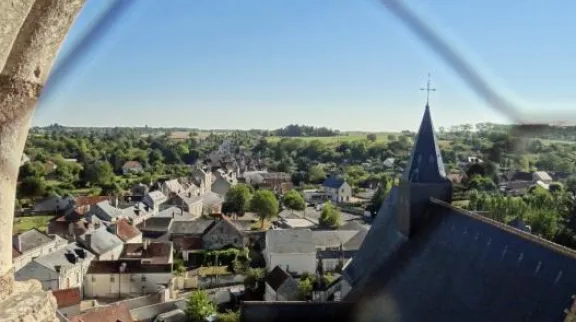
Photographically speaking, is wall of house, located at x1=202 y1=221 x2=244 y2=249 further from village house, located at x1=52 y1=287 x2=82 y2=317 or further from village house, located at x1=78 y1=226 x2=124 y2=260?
village house, located at x1=52 y1=287 x2=82 y2=317

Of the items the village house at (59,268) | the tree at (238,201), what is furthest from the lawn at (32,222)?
the village house at (59,268)

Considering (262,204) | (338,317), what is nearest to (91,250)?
(262,204)

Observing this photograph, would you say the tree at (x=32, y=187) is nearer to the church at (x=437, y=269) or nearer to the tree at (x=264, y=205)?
the tree at (x=264, y=205)

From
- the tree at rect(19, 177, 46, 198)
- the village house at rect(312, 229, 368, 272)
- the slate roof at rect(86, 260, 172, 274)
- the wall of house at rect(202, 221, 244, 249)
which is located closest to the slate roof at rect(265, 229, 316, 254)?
the village house at rect(312, 229, 368, 272)

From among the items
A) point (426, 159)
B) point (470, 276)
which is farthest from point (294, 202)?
point (470, 276)

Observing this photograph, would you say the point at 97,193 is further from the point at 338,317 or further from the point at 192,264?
the point at 338,317
